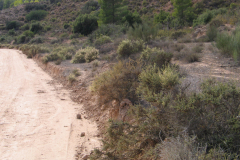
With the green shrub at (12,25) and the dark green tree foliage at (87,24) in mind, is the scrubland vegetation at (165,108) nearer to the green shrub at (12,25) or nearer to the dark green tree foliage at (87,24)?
the dark green tree foliage at (87,24)

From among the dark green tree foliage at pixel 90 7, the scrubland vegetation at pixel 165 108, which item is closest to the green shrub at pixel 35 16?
the dark green tree foliage at pixel 90 7

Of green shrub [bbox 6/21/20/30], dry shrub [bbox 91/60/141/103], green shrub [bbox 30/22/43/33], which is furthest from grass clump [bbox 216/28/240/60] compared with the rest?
green shrub [bbox 6/21/20/30]

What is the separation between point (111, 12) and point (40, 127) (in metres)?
27.8

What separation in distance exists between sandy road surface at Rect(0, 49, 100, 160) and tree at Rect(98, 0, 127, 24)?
22965 mm

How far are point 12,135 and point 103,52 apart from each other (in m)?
12.2

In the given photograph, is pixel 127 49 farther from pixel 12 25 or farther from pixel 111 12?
pixel 12 25

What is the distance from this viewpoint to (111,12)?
103 ft

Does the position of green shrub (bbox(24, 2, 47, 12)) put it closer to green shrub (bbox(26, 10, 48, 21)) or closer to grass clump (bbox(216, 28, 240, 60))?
green shrub (bbox(26, 10, 48, 21))

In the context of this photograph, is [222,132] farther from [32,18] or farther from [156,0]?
[32,18]

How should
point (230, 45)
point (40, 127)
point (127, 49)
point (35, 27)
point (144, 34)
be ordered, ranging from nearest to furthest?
point (40, 127) → point (230, 45) → point (127, 49) → point (144, 34) → point (35, 27)

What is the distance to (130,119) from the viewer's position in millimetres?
5430

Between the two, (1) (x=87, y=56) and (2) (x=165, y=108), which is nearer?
(2) (x=165, y=108)

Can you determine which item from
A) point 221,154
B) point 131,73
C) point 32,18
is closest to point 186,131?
point 221,154

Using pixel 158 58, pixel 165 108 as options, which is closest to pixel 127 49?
pixel 158 58
